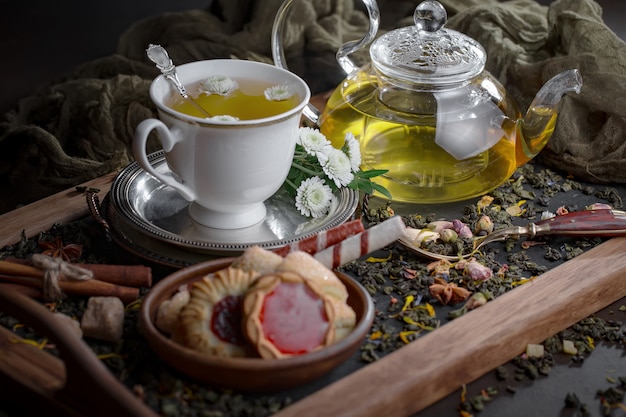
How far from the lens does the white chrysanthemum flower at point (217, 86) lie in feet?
3.95

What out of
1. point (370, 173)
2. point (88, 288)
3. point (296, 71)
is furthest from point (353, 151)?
point (296, 71)

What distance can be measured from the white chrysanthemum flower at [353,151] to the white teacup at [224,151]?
13cm

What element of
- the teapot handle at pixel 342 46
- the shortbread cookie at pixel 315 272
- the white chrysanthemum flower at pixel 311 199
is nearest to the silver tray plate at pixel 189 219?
the white chrysanthemum flower at pixel 311 199

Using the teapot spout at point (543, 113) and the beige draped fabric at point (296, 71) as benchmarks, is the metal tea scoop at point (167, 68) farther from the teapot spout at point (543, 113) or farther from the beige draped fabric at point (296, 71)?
the teapot spout at point (543, 113)

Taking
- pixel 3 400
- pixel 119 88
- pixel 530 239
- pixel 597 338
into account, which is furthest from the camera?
pixel 119 88

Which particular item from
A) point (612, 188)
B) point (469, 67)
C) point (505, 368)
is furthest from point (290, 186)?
point (612, 188)

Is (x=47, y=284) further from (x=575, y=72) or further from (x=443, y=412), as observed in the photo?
(x=575, y=72)

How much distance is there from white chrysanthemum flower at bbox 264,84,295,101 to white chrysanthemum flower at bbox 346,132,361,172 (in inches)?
5.7

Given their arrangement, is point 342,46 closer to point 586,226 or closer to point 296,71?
point 586,226

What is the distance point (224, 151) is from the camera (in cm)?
112

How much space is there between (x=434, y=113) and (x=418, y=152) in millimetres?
66

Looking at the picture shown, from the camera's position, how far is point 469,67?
131 centimetres

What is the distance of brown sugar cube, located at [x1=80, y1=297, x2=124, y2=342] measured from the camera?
40.3 inches

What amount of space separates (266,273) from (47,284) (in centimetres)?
29
